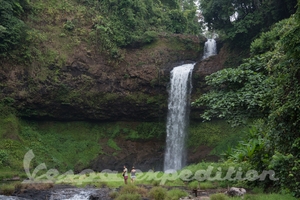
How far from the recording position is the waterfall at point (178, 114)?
25.2 meters

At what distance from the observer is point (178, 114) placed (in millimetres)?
25641

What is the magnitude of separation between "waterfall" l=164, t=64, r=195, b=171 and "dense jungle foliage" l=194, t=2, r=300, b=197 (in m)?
11.0

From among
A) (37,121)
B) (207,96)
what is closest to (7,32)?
(37,121)

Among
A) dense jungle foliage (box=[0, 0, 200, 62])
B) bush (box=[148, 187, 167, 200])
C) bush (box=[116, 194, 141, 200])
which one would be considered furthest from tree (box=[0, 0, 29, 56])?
bush (box=[148, 187, 167, 200])

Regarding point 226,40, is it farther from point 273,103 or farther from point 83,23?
point 273,103

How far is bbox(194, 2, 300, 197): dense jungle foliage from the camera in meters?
8.83

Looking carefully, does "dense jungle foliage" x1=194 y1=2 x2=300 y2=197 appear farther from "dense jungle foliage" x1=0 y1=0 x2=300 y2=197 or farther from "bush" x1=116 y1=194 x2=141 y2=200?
"bush" x1=116 y1=194 x2=141 y2=200

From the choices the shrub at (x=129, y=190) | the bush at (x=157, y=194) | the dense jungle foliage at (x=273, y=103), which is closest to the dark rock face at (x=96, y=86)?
the dense jungle foliage at (x=273, y=103)

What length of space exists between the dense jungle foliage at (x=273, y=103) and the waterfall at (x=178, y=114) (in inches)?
433

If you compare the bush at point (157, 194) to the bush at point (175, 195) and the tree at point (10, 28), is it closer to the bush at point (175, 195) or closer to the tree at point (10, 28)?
the bush at point (175, 195)

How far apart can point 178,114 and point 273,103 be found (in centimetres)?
1549

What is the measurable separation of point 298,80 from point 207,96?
4.29m

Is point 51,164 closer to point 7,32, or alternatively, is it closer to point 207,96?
point 7,32

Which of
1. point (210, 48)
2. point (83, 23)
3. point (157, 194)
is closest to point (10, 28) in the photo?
point (83, 23)
